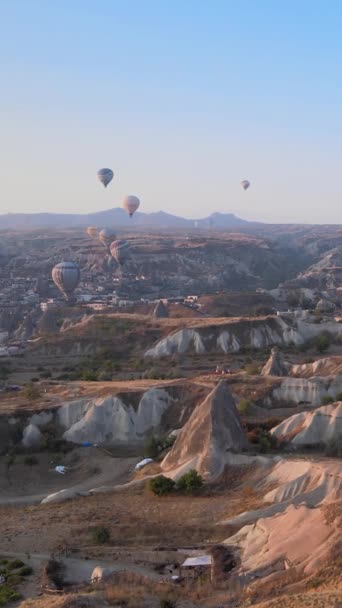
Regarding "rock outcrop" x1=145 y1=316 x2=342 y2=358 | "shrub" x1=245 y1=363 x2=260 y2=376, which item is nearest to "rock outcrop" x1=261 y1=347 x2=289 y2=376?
"shrub" x1=245 y1=363 x2=260 y2=376

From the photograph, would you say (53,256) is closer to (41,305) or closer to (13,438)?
(41,305)

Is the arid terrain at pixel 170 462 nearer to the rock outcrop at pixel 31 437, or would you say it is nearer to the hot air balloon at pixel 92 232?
the rock outcrop at pixel 31 437

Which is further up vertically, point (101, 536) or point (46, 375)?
point (101, 536)

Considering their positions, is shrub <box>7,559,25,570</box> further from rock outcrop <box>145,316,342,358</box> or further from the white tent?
rock outcrop <box>145,316,342,358</box>

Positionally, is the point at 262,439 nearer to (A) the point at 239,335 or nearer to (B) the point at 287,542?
(B) the point at 287,542

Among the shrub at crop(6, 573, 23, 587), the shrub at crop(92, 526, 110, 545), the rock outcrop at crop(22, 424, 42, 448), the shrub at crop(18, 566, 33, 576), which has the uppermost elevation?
the shrub at crop(6, 573, 23, 587)

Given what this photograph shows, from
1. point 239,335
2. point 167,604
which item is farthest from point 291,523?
point 239,335

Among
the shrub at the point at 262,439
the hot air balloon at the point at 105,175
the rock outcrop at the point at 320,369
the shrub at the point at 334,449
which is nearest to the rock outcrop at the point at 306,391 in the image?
the rock outcrop at the point at 320,369
